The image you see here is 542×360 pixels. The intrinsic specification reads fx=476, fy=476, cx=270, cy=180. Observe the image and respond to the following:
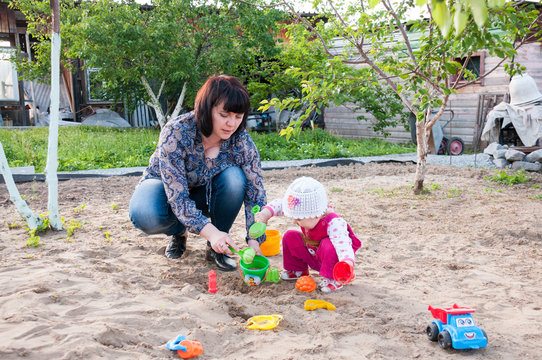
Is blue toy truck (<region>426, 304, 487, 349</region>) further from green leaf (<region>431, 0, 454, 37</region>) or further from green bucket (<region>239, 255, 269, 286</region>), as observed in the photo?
green leaf (<region>431, 0, 454, 37</region>)

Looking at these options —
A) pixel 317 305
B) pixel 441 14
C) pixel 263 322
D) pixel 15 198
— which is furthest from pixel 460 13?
pixel 15 198

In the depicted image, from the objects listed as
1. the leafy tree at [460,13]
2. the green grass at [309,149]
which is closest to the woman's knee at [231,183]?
the leafy tree at [460,13]

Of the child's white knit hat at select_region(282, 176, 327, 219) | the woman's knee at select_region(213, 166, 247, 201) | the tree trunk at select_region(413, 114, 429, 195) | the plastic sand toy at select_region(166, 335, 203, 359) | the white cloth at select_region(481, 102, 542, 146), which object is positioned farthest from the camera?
the white cloth at select_region(481, 102, 542, 146)

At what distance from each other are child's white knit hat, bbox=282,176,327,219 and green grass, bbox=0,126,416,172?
5231 mm

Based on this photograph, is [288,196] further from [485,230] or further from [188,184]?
[485,230]

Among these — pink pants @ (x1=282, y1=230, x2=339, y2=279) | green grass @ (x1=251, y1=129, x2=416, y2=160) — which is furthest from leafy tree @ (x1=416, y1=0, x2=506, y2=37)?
green grass @ (x1=251, y1=129, x2=416, y2=160)

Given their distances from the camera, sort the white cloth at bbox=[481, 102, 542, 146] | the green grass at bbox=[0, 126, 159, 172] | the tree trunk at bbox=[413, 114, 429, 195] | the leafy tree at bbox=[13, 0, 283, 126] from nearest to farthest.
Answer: the tree trunk at bbox=[413, 114, 429, 195] < the green grass at bbox=[0, 126, 159, 172] < the white cloth at bbox=[481, 102, 542, 146] < the leafy tree at bbox=[13, 0, 283, 126]

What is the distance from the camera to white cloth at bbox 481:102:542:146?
7.86 metres

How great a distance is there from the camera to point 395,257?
3.20m

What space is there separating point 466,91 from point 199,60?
623cm

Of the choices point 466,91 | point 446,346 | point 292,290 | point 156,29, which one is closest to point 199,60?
point 156,29

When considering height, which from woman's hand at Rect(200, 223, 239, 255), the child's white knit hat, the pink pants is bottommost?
the pink pants

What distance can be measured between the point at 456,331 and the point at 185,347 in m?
1.05

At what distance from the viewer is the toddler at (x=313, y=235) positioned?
243 cm
